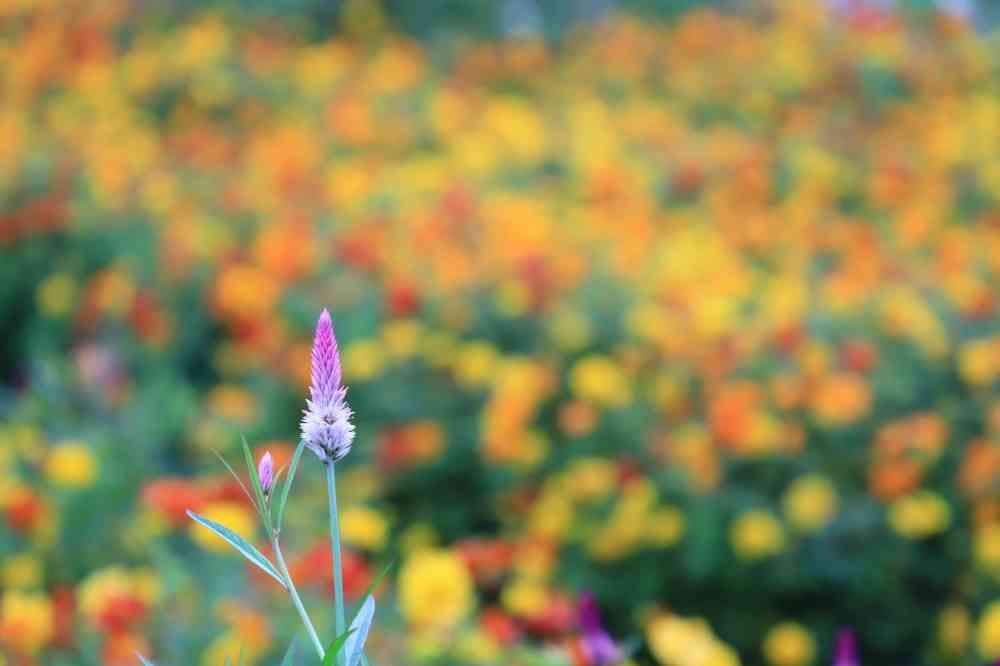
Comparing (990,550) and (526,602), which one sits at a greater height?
(526,602)

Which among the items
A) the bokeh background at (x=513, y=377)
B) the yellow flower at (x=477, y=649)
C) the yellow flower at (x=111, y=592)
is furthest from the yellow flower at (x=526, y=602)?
the yellow flower at (x=111, y=592)

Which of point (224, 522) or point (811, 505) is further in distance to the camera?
point (811, 505)

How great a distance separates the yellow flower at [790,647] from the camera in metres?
2.70

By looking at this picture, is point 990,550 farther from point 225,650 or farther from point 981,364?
point 225,650

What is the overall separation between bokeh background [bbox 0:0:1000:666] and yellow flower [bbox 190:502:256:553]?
0.01m

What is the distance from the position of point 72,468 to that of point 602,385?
119 cm

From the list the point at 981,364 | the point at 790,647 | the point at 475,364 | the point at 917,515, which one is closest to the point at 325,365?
the point at 790,647

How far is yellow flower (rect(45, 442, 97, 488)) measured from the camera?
7.86 feet

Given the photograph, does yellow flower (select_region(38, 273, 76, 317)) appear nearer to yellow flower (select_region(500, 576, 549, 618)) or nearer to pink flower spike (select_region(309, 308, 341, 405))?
yellow flower (select_region(500, 576, 549, 618))

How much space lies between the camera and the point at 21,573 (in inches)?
85.9

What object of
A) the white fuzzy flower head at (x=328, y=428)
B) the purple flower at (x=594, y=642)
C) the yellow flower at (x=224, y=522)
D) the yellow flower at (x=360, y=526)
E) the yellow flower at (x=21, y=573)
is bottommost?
the yellow flower at (x=360, y=526)

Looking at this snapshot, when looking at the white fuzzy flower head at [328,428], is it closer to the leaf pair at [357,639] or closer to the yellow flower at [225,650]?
the leaf pair at [357,639]

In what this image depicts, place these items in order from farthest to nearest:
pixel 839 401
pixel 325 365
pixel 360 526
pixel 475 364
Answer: pixel 475 364
pixel 839 401
pixel 360 526
pixel 325 365

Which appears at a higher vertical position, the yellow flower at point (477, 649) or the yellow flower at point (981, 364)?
the yellow flower at point (477, 649)
